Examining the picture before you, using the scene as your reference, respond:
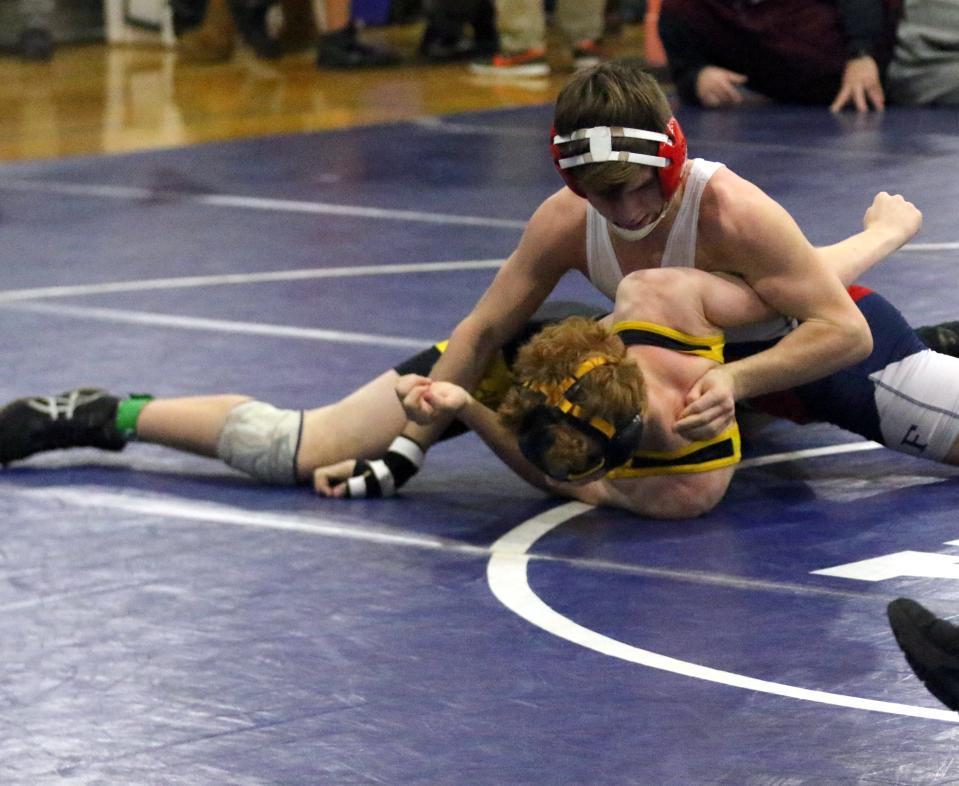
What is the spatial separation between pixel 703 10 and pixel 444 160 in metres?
Answer: 1.62

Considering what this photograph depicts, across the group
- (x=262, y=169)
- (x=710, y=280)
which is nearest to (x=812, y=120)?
(x=262, y=169)

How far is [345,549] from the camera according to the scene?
144 inches

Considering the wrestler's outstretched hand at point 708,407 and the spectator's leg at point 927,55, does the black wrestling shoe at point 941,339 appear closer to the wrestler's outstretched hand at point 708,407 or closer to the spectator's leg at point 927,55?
the wrestler's outstretched hand at point 708,407

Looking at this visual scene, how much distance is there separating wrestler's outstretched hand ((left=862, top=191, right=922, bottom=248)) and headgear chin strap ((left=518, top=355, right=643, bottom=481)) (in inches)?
37.2

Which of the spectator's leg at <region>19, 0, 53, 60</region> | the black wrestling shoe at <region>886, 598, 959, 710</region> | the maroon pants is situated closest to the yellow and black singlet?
the black wrestling shoe at <region>886, 598, 959, 710</region>

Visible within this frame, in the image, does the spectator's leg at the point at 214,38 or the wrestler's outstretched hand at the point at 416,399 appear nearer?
the wrestler's outstretched hand at the point at 416,399

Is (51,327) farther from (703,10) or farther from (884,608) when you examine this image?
(703,10)

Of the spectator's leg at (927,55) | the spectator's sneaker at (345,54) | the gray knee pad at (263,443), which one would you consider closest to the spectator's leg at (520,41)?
the spectator's sneaker at (345,54)

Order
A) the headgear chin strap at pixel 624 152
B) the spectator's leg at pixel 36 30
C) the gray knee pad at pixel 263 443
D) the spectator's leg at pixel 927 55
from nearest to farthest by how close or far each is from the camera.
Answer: the headgear chin strap at pixel 624 152 → the gray knee pad at pixel 263 443 → the spectator's leg at pixel 927 55 → the spectator's leg at pixel 36 30

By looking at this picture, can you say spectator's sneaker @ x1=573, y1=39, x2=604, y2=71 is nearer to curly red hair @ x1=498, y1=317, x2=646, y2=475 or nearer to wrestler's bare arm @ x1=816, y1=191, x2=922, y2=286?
wrestler's bare arm @ x1=816, y1=191, x2=922, y2=286

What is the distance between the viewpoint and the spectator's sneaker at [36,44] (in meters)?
11.7

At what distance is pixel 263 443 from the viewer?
408cm

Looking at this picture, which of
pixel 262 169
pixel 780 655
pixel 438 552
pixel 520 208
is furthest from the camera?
pixel 262 169

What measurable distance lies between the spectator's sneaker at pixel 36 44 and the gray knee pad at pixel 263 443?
322 inches
